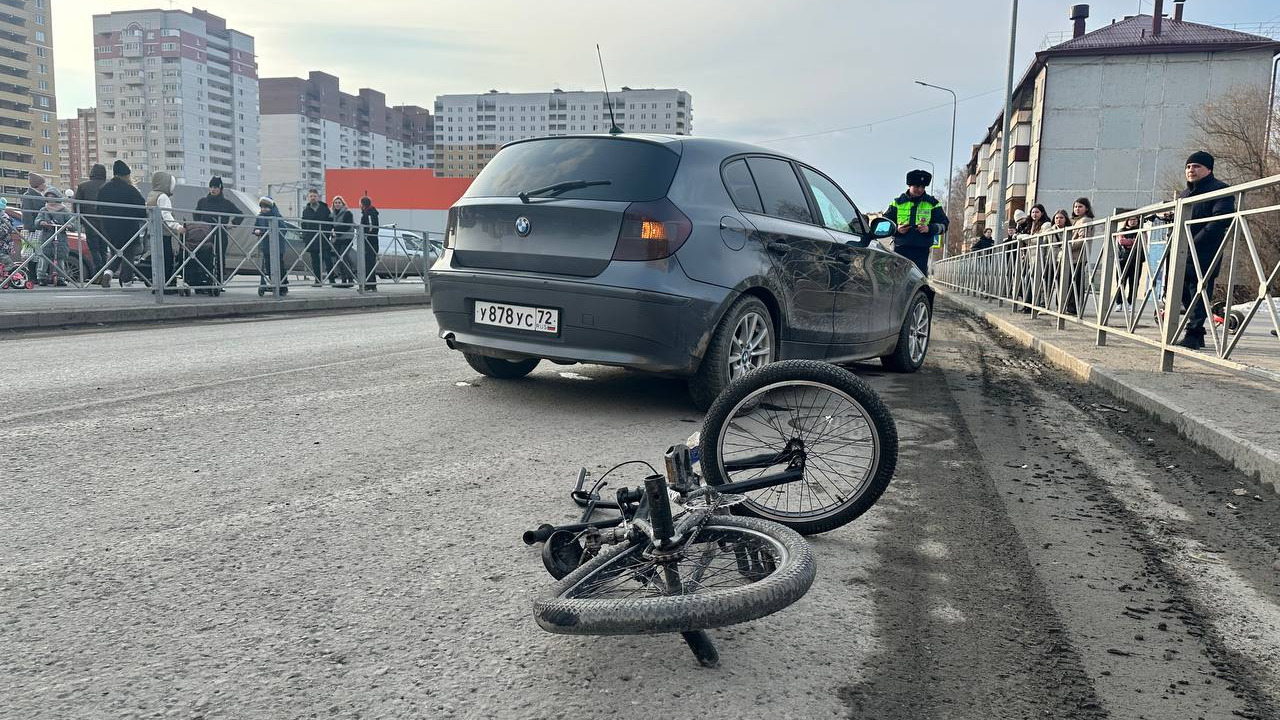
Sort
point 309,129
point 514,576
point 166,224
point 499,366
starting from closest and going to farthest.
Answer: point 514,576, point 499,366, point 166,224, point 309,129

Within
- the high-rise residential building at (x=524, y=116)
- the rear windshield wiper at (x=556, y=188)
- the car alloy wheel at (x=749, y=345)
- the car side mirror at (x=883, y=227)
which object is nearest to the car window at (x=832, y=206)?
the car side mirror at (x=883, y=227)

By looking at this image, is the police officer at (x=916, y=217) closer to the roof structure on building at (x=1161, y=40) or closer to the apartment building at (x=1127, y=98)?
the apartment building at (x=1127, y=98)

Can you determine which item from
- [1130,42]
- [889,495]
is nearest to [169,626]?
[889,495]

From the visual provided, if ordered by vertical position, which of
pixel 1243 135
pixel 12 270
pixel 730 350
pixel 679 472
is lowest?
pixel 679 472

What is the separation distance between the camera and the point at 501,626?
2250 mm

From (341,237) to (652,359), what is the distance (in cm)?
1331

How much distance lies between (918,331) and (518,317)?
3.82 m

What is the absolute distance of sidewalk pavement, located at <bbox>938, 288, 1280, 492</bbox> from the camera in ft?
13.9

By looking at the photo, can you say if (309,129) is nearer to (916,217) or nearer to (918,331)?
(916,217)

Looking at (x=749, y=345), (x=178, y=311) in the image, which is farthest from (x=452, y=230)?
(x=178, y=311)

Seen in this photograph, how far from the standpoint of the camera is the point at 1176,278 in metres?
6.89

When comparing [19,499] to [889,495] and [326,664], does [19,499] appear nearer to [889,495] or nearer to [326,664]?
[326,664]

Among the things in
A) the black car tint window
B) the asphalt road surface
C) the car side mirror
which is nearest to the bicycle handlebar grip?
the asphalt road surface

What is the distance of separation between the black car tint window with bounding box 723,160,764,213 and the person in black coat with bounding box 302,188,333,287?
11.9 m
